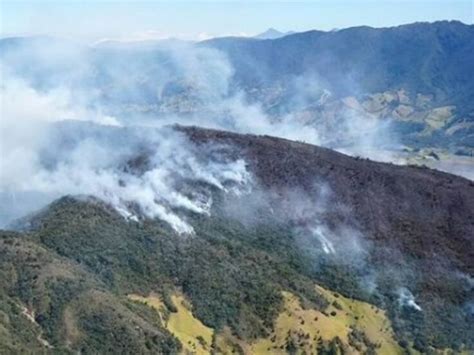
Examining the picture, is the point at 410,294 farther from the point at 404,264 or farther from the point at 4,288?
the point at 4,288

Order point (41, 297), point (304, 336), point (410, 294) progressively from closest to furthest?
point (41, 297) < point (304, 336) < point (410, 294)

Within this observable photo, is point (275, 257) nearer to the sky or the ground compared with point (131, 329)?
nearer to the ground

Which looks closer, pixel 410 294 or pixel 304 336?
pixel 304 336

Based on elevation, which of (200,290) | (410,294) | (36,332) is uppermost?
(36,332)

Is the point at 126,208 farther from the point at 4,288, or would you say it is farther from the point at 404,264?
the point at 404,264

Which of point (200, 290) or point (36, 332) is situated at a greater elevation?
point (36, 332)

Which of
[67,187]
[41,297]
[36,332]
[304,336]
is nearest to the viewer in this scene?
[36,332]

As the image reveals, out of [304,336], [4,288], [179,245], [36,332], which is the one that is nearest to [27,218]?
[179,245]

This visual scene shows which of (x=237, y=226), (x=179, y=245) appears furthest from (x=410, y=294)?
(x=179, y=245)

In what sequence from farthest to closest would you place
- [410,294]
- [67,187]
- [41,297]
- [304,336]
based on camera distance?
[67,187] < [410,294] < [304,336] < [41,297]
